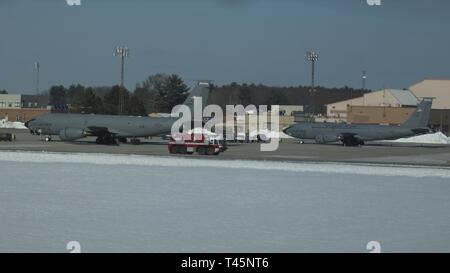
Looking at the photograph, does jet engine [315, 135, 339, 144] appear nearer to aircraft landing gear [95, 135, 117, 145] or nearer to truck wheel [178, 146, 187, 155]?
aircraft landing gear [95, 135, 117, 145]

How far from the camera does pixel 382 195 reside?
18.6 metres

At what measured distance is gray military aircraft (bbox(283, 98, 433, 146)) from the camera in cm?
6656

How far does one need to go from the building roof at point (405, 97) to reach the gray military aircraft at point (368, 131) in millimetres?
58242

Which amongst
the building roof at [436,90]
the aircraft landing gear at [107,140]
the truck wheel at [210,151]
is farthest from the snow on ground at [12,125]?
the building roof at [436,90]

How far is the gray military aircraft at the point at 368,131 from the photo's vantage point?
66562 mm

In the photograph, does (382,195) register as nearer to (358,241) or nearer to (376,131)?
(358,241)

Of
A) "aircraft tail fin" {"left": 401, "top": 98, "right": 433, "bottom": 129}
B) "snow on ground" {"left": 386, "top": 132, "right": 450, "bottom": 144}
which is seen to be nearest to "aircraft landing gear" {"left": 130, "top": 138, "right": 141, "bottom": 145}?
"aircraft tail fin" {"left": 401, "top": 98, "right": 433, "bottom": 129}

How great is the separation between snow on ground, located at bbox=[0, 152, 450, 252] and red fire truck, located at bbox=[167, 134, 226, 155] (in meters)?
17.6

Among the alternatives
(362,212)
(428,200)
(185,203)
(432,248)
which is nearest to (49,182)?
(185,203)

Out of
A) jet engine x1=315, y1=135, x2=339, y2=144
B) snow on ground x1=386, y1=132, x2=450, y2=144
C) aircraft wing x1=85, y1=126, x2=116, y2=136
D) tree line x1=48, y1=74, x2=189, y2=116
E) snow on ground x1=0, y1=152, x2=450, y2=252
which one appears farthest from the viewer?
tree line x1=48, y1=74, x2=189, y2=116

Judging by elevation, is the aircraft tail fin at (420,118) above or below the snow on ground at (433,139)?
above

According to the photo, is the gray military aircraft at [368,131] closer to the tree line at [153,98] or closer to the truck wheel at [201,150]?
the tree line at [153,98]
